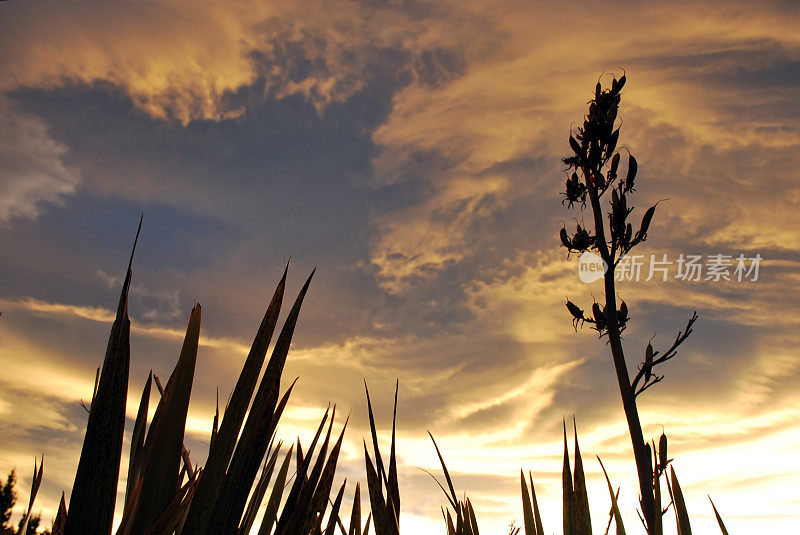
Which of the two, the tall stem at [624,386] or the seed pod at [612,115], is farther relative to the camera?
the seed pod at [612,115]

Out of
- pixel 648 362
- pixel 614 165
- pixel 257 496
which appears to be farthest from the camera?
pixel 614 165

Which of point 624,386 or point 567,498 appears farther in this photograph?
point 624,386

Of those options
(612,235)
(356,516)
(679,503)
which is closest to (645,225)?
(612,235)

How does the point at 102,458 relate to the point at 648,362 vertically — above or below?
below

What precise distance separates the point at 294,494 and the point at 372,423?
18 cm

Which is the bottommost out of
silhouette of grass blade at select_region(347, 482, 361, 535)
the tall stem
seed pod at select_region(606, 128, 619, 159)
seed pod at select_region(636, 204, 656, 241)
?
silhouette of grass blade at select_region(347, 482, 361, 535)

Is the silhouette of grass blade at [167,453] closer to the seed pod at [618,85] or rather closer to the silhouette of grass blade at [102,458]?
the silhouette of grass blade at [102,458]

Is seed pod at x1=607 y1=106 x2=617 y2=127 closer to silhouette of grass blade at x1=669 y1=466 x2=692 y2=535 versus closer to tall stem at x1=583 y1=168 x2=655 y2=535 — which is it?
tall stem at x1=583 y1=168 x2=655 y2=535

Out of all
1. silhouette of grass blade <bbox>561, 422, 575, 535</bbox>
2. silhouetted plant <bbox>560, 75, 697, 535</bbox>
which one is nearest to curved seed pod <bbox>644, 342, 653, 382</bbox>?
silhouetted plant <bbox>560, 75, 697, 535</bbox>

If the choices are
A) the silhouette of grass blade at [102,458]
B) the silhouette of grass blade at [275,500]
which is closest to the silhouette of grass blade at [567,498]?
the silhouette of grass blade at [275,500]

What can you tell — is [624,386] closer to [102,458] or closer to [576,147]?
[576,147]

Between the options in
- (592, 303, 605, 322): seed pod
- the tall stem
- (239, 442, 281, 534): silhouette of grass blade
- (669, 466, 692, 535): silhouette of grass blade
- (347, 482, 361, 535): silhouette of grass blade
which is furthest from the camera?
(592, 303, 605, 322): seed pod

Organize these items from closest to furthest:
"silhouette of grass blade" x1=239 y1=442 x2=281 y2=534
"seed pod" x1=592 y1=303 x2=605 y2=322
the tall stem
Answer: "silhouette of grass blade" x1=239 y1=442 x2=281 y2=534, the tall stem, "seed pod" x1=592 y1=303 x2=605 y2=322

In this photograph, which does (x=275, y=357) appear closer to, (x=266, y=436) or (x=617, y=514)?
(x=266, y=436)
